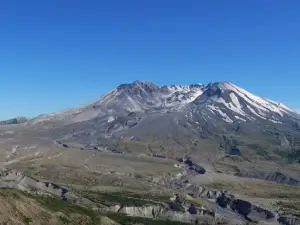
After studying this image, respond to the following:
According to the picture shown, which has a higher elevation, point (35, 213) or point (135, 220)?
point (35, 213)

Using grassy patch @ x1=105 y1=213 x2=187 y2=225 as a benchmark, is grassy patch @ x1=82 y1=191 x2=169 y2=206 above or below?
above

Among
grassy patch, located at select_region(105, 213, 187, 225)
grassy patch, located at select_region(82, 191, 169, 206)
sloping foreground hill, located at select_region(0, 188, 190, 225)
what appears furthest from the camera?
grassy patch, located at select_region(82, 191, 169, 206)

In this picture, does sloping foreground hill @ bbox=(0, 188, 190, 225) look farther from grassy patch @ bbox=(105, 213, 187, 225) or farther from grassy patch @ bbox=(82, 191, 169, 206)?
grassy patch @ bbox=(82, 191, 169, 206)

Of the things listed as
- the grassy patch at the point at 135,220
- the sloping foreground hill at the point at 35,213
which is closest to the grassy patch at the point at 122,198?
the grassy patch at the point at 135,220

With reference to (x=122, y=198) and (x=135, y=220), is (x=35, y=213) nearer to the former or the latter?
(x=135, y=220)

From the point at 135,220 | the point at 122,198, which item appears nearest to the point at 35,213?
the point at 135,220

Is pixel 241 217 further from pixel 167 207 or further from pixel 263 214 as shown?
pixel 167 207

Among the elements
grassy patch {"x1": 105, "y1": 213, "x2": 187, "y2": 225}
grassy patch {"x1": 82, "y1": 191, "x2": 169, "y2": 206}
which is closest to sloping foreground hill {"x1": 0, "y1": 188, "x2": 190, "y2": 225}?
grassy patch {"x1": 105, "y1": 213, "x2": 187, "y2": 225}

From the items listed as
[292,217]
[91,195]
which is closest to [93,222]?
[91,195]

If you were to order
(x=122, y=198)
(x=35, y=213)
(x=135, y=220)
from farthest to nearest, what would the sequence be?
(x=122, y=198), (x=135, y=220), (x=35, y=213)

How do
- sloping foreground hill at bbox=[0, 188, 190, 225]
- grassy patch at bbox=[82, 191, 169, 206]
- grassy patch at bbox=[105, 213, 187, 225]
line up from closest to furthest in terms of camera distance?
1. sloping foreground hill at bbox=[0, 188, 190, 225]
2. grassy patch at bbox=[105, 213, 187, 225]
3. grassy patch at bbox=[82, 191, 169, 206]

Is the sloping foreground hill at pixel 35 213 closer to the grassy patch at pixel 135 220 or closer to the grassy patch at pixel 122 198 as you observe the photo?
the grassy patch at pixel 135 220

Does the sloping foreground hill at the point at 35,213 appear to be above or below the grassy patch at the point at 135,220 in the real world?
above
